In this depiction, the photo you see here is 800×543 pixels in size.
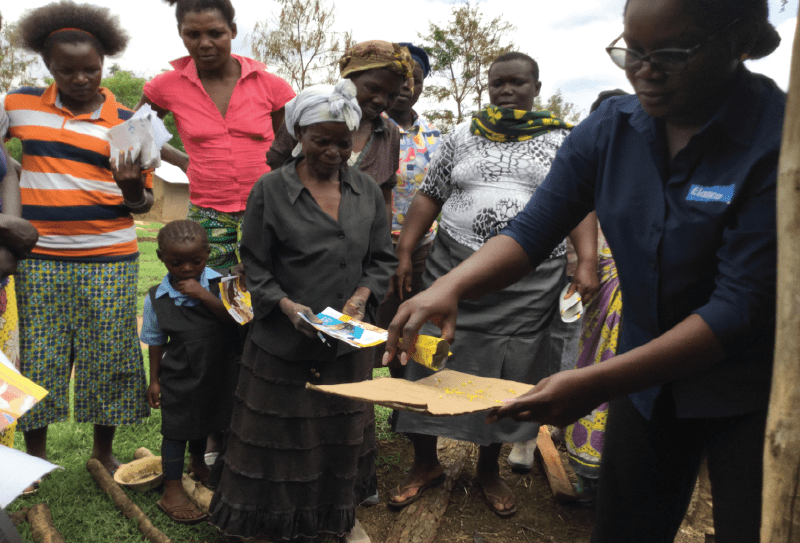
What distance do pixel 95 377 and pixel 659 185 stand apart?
2836mm

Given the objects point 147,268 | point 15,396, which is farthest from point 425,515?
point 147,268

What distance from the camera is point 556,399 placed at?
4.90ft

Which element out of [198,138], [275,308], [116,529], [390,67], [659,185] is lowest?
[116,529]

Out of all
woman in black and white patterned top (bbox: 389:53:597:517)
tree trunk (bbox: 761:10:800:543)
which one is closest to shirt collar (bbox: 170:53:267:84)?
woman in black and white patterned top (bbox: 389:53:597:517)

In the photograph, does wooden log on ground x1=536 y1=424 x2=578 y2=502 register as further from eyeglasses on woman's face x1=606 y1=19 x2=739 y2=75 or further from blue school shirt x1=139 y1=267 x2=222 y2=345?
eyeglasses on woman's face x1=606 y1=19 x2=739 y2=75

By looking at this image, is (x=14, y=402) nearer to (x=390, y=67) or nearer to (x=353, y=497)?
(x=353, y=497)

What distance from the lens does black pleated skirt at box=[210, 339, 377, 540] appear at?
259cm

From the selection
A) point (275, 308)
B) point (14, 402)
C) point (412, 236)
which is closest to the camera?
point (14, 402)

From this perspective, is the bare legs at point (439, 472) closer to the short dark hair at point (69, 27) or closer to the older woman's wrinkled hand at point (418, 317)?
the older woman's wrinkled hand at point (418, 317)

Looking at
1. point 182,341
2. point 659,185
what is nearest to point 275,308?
point 182,341

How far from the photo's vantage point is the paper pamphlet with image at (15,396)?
1.50 m

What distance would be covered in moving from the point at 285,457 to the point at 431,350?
110cm

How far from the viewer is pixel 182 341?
295 cm

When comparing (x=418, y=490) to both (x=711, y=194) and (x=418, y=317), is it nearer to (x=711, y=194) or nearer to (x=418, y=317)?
(x=418, y=317)
